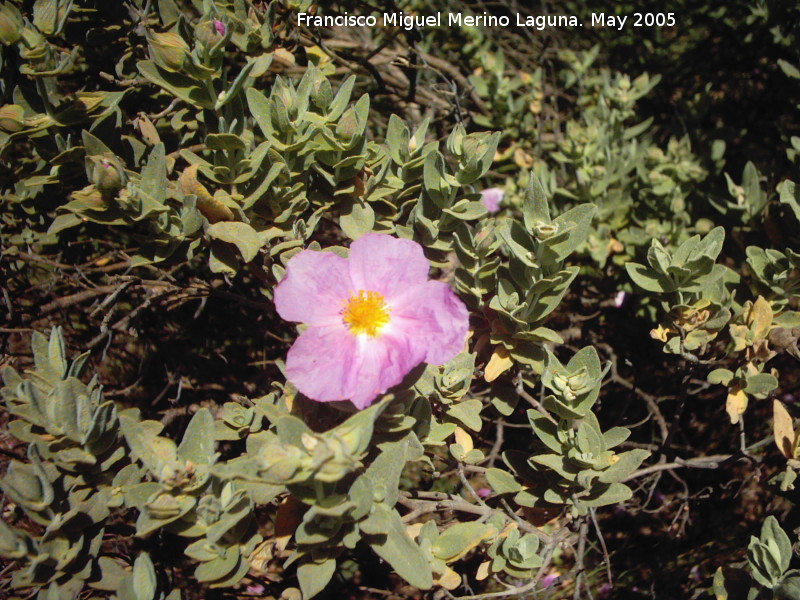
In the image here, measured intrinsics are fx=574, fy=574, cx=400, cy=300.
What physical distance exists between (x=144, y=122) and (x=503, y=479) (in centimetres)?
142

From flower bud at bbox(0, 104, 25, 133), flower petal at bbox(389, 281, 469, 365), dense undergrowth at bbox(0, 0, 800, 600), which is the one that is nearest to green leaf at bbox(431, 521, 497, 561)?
dense undergrowth at bbox(0, 0, 800, 600)

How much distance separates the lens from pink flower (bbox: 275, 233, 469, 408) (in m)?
1.19

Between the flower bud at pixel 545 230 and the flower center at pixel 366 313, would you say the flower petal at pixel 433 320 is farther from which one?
the flower bud at pixel 545 230

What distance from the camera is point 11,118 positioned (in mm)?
1419

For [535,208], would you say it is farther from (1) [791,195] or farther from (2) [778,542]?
(2) [778,542]

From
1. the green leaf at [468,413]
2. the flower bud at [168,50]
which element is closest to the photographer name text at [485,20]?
the flower bud at [168,50]

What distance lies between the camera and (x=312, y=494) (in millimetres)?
1112

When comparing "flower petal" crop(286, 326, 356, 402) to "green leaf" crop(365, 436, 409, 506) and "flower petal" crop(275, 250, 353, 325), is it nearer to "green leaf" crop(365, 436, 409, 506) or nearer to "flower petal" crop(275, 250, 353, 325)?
"flower petal" crop(275, 250, 353, 325)

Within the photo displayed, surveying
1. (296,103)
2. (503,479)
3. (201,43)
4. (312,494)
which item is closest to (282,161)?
(296,103)

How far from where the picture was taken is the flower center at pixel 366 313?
134cm

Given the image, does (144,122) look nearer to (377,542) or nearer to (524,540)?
(377,542)

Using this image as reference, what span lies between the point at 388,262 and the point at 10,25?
1076 mm

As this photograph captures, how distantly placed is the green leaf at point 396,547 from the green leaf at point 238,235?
2.16ft

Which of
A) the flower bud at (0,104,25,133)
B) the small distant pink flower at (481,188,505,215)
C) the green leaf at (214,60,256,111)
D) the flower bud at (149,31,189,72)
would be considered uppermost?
the flower bud at (149,31,189,72)
